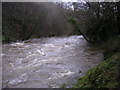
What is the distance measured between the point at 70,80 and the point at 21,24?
24.1m

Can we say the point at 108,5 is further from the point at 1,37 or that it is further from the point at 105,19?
the point at 1,37

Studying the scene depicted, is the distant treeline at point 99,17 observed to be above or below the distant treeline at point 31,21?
above

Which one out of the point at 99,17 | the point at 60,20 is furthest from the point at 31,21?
the point at 99,17

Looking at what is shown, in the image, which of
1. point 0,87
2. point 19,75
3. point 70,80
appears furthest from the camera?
point 19,75

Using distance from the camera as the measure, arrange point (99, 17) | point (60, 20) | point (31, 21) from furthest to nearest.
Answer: point (60, 20) → point (31, 21) → point (99, 17)

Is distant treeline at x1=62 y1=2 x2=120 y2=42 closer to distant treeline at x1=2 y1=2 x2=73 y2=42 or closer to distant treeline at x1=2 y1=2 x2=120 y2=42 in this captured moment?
distant treeline at x1=2 y1=2 x2=120 y2=42

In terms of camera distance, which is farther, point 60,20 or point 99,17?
point 60,20

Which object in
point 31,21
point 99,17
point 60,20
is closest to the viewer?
point 99,17

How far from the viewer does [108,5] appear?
14.0 meters

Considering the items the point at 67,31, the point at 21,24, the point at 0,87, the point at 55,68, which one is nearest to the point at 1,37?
the point at 21,24

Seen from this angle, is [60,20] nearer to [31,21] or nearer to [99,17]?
[31,21]

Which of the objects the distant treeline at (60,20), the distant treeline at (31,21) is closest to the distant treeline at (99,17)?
the distant treeline at (60,20)

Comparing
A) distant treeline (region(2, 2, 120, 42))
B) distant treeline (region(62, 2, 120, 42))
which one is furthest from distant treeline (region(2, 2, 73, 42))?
distant treeline (region(62, 2, 120, 42))

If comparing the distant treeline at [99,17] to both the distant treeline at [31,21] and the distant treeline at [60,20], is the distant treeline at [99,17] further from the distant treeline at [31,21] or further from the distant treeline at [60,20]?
the distant treeline at [31,21]
